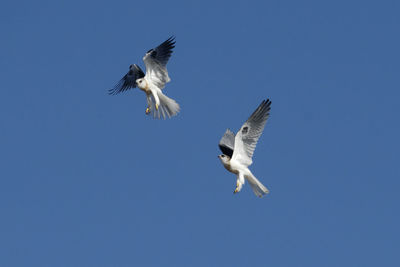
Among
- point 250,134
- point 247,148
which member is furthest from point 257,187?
point 250,134

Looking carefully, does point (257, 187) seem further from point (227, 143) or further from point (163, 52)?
point (163, 52)

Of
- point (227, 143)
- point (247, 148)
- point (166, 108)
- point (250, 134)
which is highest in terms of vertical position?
point (166, 108)

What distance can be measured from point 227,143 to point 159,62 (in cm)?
310

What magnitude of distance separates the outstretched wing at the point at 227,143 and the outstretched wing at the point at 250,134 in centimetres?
48

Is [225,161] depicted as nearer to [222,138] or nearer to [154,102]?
[222,138]

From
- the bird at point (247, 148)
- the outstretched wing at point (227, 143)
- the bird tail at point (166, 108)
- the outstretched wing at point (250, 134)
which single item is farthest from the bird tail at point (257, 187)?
the bird tail at point (166, 108)

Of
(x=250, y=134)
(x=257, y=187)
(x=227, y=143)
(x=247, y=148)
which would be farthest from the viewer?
(x=227, y=143)

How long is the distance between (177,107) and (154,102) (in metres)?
0.62

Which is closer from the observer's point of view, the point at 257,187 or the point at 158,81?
the point at 257,187

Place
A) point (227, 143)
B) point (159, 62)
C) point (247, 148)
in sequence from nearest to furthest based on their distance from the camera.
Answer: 1. point (247, 148)
2. point (227, 143)
3. point (159, 62)

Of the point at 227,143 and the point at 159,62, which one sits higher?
the point at 159,62

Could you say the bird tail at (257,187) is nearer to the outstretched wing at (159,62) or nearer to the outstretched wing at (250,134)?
the outstretched wing at (250,134)

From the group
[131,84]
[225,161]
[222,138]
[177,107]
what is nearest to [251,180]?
[225,161]

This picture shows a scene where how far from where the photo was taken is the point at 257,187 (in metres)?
15.4
